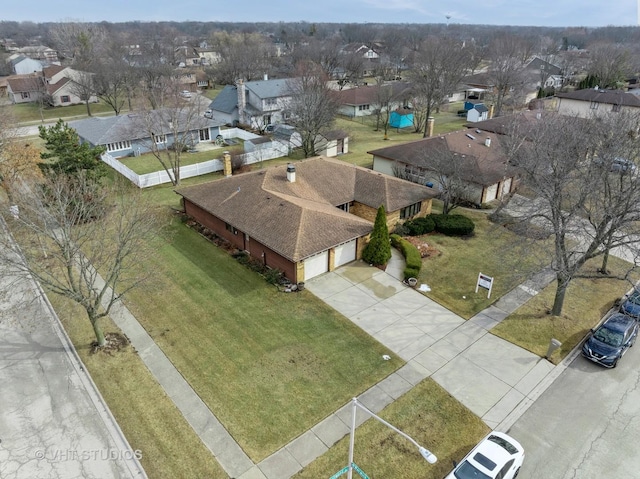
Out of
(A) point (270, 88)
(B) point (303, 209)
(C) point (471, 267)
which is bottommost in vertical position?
(C) point (471, 267)

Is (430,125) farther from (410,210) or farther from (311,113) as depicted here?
(410,210)

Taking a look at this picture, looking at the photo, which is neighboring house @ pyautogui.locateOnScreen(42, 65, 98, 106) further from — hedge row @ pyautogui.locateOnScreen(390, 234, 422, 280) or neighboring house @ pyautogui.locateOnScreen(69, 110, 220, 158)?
hedge row @ pyautogui.locateOnScreen(390, 234, 422, 280)

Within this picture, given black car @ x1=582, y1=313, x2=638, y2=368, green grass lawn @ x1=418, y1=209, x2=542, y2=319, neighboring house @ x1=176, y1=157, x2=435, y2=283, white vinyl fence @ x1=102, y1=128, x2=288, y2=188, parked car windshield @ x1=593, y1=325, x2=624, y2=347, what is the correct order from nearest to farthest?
black car @ x1=582, y1=313, x2=638, y2=368 < parked car windshield @ x1=593, y1=325, x2=624, y2=347 < green grass lawn @ x1=418, y1=209, x2=542, y2=319 < neighboring house @ x1=176, y1=157, x2=435, y2=283 < white vinyl fence @ x1=102, y1=128, x2=288, y2=188

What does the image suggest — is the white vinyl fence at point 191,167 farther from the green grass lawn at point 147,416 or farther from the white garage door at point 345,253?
the white garage door at point 345,253

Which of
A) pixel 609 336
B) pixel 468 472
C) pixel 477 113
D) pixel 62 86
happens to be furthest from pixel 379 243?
pixel 62 86

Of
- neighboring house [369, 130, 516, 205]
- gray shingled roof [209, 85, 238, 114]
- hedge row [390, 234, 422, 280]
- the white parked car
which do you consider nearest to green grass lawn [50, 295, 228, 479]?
the white parked car

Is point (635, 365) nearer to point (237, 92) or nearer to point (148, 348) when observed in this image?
point (148, 348)

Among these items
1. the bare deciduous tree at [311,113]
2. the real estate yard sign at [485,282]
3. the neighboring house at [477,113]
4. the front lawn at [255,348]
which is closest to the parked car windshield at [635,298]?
the real estate yard sign at [485,282]
